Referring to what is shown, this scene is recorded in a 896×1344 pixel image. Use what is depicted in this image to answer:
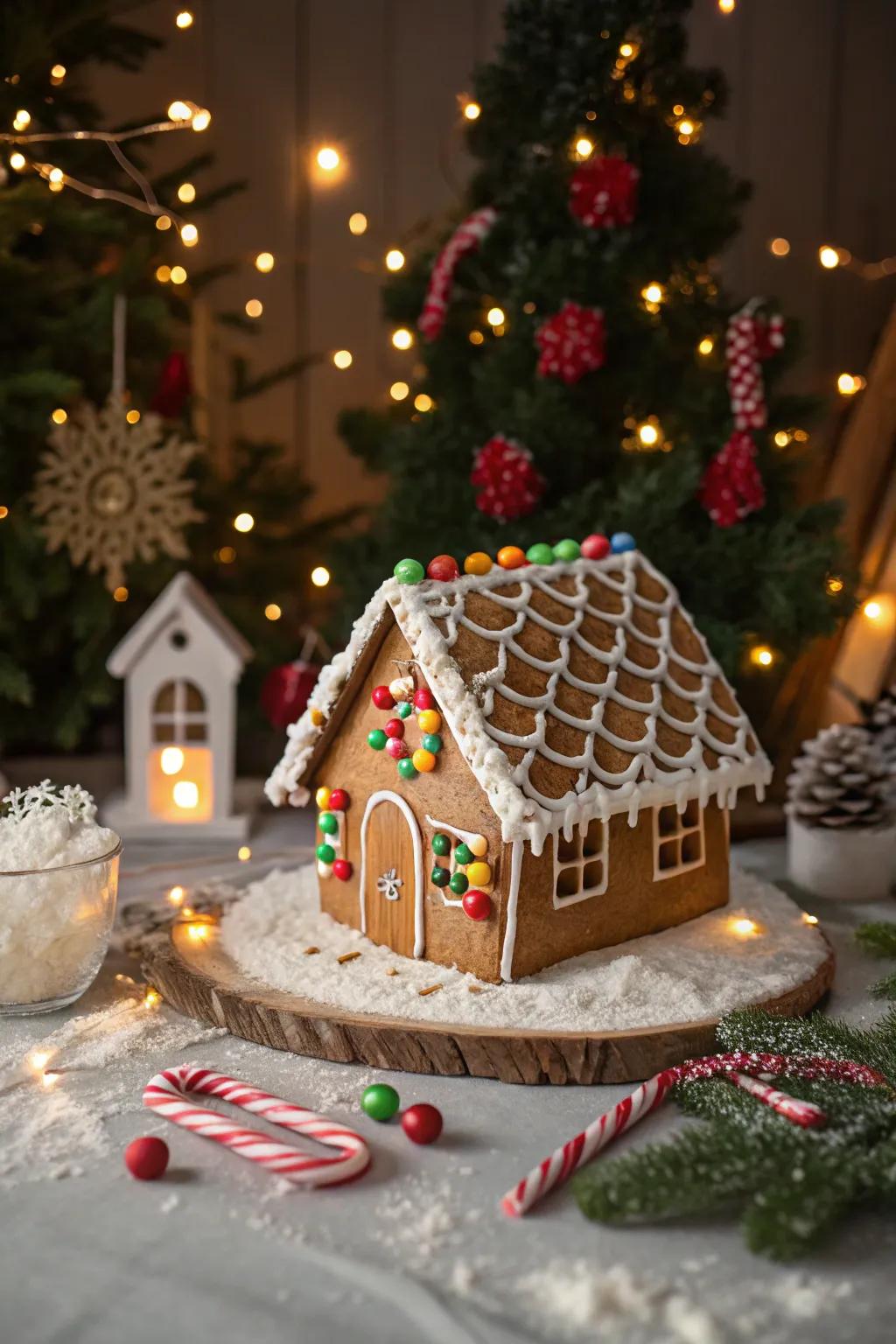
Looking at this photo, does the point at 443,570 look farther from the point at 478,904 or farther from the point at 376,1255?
the point at 376,1255

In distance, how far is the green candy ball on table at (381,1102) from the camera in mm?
1662

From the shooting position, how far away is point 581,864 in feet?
6.63

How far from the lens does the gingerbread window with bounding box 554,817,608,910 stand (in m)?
1.99

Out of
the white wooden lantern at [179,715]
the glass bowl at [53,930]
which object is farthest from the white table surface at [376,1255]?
the white wooden lantern at [179,715]

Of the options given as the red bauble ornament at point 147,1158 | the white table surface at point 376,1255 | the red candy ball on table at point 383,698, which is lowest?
the white table surface at point 376,1255

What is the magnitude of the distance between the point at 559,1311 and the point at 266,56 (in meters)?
3.52

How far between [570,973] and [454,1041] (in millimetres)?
266

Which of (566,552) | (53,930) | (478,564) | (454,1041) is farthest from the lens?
(566,552)

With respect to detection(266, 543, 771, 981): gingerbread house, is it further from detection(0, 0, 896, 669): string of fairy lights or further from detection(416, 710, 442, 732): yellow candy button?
detection(0, 0, 896, 669): string of fairy lights

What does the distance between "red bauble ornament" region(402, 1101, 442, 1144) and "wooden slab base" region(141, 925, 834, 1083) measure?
18 cm

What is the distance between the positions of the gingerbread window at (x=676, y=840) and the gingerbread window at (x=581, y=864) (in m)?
0.14

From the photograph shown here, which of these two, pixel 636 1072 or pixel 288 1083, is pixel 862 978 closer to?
pixel 636 1072

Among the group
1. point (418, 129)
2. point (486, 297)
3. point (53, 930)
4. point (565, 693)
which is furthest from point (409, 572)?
point (418, 129)

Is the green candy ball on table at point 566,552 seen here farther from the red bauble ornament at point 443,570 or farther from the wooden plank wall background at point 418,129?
the wooden plank wall background at point 418,129
